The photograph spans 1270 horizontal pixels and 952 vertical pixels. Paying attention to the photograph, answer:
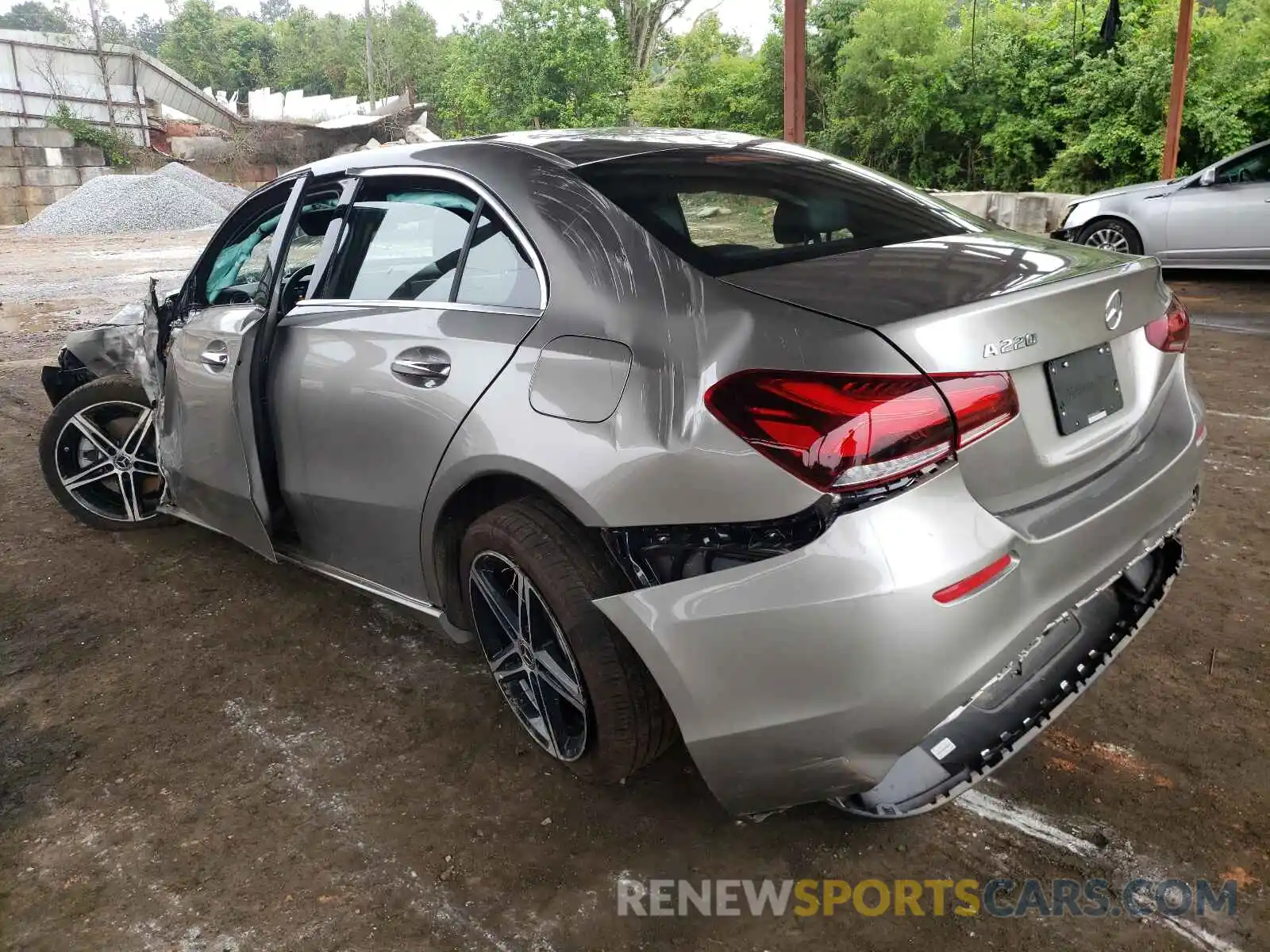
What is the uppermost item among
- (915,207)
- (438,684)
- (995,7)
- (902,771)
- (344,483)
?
(995,7)

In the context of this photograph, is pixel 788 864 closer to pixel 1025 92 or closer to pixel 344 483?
pixel 344 483

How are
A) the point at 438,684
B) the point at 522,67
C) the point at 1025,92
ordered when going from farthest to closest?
the point at 522,67 → the point at 1025,92 → the point at 438,684

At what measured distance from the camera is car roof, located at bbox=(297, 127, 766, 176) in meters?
2.61

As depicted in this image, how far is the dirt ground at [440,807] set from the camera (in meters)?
2.10

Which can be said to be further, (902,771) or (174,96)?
(174,96)

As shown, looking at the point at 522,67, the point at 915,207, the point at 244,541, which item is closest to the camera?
the point at 915,207

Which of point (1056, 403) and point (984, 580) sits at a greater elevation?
point (1056, 403)

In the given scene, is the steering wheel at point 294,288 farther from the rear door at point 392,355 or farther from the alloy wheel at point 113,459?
the alloy wheel at point 113,459

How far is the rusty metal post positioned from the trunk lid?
7314mm

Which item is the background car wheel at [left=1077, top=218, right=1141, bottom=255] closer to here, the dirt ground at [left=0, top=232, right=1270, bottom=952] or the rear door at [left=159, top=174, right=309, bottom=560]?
the dirt ground at [left=0, top=232, right=1270, bottom=952]

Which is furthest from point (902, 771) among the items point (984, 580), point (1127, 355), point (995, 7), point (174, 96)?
point (174, 96)

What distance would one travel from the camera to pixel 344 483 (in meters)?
2.92

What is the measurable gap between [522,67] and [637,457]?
44702mm

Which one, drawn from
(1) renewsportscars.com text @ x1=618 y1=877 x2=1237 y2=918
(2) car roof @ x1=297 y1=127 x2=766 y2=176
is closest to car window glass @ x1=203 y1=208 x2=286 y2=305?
(2) car roof @ x1=297 y1=127 x2=766 y2=176
